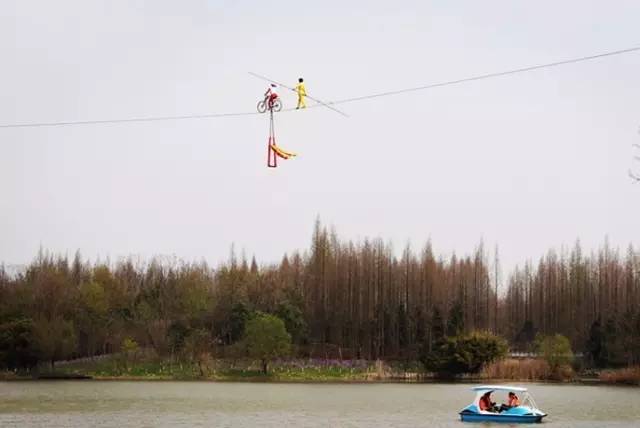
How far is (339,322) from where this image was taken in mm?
71750

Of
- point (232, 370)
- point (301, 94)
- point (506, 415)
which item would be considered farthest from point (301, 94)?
point (232, 370)

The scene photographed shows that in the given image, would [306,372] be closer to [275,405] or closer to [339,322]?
[339,322]

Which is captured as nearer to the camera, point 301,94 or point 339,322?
point 301,94

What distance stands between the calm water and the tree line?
1109 centimetres

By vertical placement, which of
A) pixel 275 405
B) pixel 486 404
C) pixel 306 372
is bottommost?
pixel 275 405

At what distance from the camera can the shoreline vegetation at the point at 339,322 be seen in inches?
2399

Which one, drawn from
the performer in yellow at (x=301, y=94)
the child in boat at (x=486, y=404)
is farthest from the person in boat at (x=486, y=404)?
the performer in yellow at (x=301, y=94)

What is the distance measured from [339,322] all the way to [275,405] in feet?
108

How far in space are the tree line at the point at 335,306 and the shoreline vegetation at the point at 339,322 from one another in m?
0.12

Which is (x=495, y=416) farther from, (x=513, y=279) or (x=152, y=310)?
(x=513, y=279)

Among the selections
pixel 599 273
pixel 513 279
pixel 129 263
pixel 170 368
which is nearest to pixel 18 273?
pixel 129 263

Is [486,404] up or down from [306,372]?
down

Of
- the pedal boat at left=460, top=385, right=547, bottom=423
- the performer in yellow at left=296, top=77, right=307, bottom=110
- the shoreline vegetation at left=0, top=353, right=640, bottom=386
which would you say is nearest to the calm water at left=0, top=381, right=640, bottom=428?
the pedal boat at left=460, top=385, right=547, bottom=423

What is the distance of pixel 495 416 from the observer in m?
34.2
